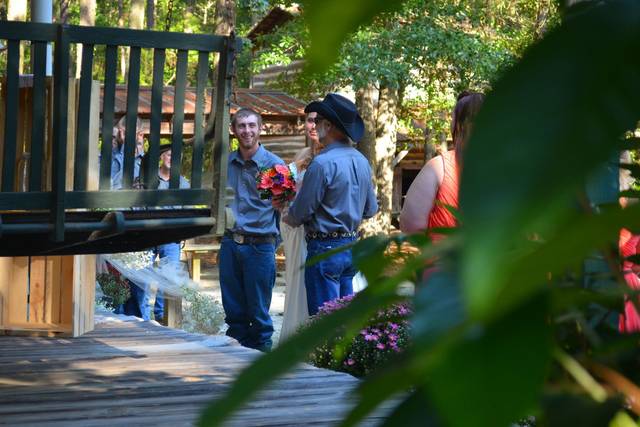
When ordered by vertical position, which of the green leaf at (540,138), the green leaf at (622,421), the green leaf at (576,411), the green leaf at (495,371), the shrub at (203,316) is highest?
the green leaf at (540,138)

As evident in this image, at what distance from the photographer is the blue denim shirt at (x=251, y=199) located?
29.0ft

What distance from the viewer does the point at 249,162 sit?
9.05m

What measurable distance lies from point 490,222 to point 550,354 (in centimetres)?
13

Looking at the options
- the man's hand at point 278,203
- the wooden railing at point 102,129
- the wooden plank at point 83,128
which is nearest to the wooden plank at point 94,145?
the wooden railing at point 102,129

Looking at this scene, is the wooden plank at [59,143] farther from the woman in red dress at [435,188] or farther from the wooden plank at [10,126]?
the woman in red dress at [435,188]

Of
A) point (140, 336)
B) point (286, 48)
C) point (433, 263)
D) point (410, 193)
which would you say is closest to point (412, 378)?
point (433, 263)

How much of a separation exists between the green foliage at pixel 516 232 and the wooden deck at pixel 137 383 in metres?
2.90

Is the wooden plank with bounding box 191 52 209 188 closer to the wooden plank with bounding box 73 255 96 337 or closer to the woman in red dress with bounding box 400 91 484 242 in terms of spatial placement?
the woman in red dress with bounding box 400 91 484 242

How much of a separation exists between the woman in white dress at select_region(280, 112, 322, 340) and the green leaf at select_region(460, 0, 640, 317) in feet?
25.4

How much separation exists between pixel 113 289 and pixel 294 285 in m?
2.81

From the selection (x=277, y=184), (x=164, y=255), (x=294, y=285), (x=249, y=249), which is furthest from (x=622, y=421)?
(x=164, y=255)

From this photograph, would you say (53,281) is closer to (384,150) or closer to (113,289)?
(113,289)

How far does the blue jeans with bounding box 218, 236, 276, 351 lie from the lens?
8.78m

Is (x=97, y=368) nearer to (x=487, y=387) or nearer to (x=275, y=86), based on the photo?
(x=487, y=387)
